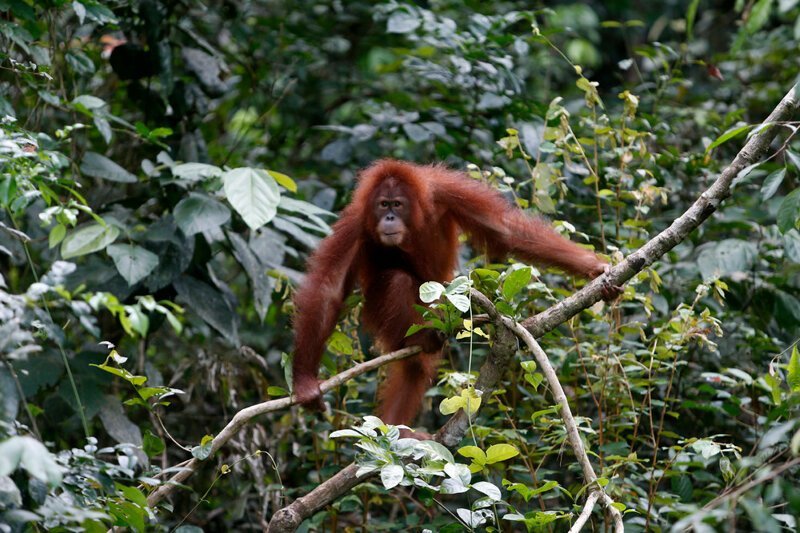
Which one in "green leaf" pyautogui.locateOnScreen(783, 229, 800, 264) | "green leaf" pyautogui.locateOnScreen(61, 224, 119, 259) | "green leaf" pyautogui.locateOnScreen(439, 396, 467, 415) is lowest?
"green leaf" pyautogui.locateOnScreen(61, 224, 119, 259)

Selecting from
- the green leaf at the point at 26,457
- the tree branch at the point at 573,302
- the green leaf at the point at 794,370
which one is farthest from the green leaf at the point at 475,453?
the green leaf at the point at 26,457

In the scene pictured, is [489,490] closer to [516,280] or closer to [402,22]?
[516,280]

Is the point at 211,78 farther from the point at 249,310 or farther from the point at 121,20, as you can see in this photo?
the point at 249,310

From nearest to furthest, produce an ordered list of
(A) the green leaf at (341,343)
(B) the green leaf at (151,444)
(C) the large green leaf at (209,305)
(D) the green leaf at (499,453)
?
(D) the green leaf at (499,453)
(B) the green leaf at (151,444)
(A) the green leaf at (341,343)
(C) the large green leaf at (209,305)

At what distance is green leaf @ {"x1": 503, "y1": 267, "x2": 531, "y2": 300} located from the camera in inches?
127

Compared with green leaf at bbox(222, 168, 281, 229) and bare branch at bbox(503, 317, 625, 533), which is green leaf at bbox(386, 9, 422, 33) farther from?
bare branch at bbox(503, 317, 625, 533)

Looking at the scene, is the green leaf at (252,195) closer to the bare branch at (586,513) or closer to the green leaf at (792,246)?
the bare branch at (586,513)

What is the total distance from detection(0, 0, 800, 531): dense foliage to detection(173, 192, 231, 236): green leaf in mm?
16

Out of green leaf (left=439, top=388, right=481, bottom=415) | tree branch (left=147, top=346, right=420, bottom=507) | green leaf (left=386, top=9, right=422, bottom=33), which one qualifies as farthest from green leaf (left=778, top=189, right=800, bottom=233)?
green leaf (left=386, top=9, right=422, bottom=33)

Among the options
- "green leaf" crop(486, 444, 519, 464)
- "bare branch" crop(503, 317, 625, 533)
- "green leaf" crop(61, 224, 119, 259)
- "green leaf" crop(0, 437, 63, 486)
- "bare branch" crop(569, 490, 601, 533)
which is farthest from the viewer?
"green leaf" crop(61, 224, 119, 259)

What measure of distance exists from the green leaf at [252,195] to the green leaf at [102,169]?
2.89 ft

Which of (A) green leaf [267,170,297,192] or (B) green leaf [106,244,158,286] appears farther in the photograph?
(A) green leaf [267,170,297,192]

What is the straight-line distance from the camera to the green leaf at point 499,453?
2.98m

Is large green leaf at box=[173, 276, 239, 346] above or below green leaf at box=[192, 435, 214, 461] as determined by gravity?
below
